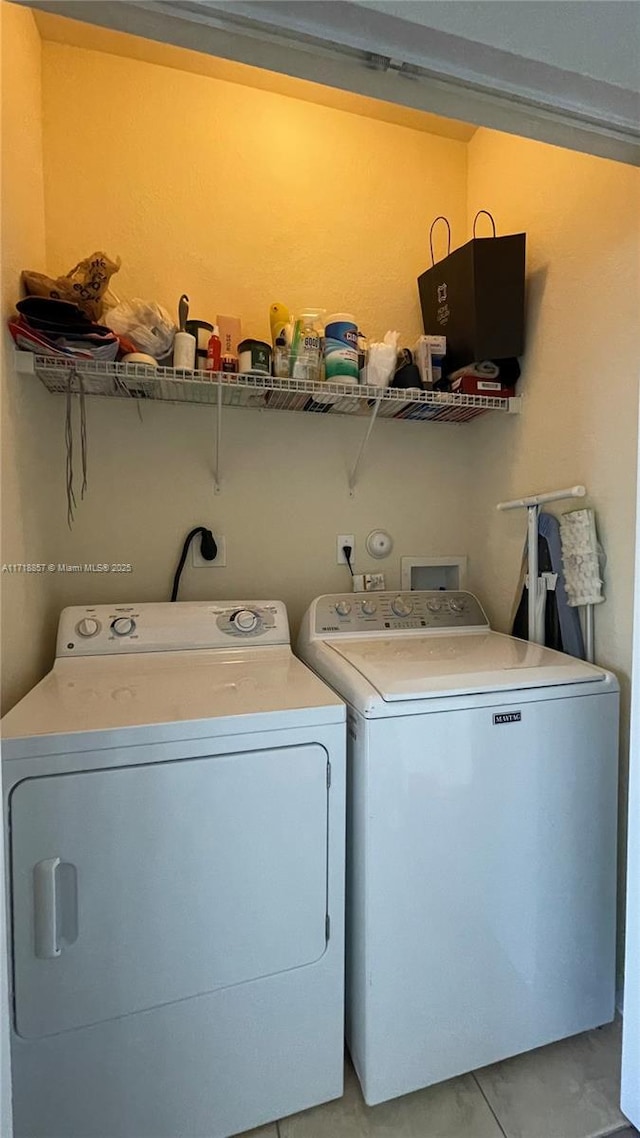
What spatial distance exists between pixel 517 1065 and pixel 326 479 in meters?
1.78

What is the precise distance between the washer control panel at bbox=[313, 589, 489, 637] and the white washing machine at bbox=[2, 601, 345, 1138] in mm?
524

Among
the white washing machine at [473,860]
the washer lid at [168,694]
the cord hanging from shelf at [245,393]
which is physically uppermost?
the cord hanging from shelf at [245,393]

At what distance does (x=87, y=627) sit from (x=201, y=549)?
0.46 meters

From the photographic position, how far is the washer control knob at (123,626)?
5.03ft

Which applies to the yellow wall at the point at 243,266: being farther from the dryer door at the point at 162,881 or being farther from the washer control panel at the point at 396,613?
the dryer door at the point at 162,881

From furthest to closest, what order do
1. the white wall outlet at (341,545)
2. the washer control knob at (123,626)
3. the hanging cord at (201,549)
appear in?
1. the white wall outlet at (341,545)
2. the hanging cord at (201,549)
3. the washer control knob at (123,626)

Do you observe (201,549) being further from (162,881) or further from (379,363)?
(162,881)

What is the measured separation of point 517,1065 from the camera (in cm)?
131

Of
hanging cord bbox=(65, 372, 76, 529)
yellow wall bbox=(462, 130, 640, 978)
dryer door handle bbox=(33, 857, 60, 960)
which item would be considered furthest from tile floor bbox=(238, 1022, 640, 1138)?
hanging cord bbox=(65, 372, 76, 529)

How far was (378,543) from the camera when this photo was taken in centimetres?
200

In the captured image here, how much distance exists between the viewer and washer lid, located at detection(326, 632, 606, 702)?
118 cm

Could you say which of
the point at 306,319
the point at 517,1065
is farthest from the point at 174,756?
the point at 306,319

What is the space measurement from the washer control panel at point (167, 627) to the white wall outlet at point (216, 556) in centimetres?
23

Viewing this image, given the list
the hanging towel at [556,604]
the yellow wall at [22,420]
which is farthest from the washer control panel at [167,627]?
the hanging towel at [556,604]
